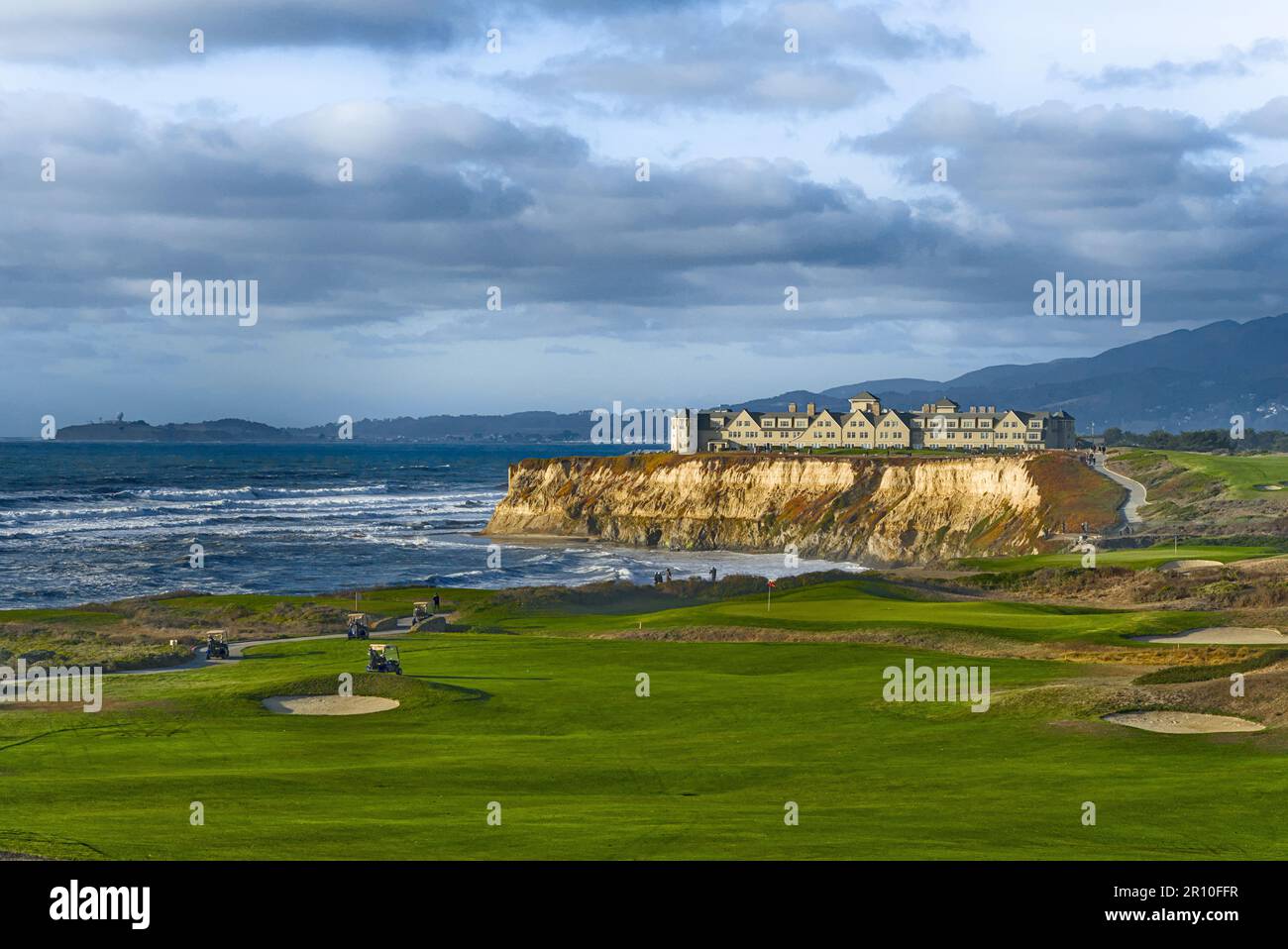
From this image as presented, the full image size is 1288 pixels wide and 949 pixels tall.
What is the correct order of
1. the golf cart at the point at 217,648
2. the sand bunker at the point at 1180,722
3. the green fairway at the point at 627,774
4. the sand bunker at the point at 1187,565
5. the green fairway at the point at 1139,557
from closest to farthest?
the green fairway at the point at 627,774, the sand bunker at the point at 1180,722, the golf cart at the point at 217,648, the sand bunker at the point at 1187,565, the green fairway at the point at 1139,557

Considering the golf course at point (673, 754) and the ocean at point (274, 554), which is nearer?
the golf course at point (673, 754)

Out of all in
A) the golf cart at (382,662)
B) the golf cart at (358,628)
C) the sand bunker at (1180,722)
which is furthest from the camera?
the golf cart at (358,628)

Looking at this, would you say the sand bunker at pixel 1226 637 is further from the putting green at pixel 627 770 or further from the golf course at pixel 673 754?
the putting green at pixel 627 770

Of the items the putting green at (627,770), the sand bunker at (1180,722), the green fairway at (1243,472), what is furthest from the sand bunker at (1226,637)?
the green fairway at (1243,472)

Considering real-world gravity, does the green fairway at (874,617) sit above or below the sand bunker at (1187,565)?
below

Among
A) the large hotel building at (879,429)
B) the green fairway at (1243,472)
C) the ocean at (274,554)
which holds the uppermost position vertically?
the large hotel building at (879,429)
